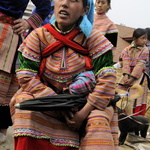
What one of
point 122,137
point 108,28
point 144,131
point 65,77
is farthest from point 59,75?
point 144,131

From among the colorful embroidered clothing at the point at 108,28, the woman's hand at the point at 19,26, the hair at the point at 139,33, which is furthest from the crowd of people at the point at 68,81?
the hair at the point at 139,33

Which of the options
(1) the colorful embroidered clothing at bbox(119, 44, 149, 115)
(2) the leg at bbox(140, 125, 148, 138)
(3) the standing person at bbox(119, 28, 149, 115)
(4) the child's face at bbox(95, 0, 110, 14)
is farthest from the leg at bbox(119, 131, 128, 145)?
(4) the child's face at bbox(95, 0, 110, 14)

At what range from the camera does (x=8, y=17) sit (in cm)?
292

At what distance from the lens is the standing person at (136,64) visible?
18.0 ft

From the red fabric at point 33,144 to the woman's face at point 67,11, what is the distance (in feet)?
3.05

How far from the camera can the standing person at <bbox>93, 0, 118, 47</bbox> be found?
393 cm

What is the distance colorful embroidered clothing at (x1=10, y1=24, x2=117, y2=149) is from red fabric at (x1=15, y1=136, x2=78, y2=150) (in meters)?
0.03

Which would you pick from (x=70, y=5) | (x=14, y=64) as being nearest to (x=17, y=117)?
(x=70, y=5)

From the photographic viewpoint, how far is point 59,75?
211 centimetres

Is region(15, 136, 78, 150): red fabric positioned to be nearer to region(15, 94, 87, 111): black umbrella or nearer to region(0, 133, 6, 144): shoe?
region(15, 94, 87, 111): black umbrella

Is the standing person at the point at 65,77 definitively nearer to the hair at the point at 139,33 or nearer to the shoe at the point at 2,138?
the shoe at the point at 2,138

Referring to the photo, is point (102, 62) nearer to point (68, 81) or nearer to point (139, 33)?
point (68, 81)

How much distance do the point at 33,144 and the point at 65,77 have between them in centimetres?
56

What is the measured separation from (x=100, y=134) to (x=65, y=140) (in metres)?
0.28
